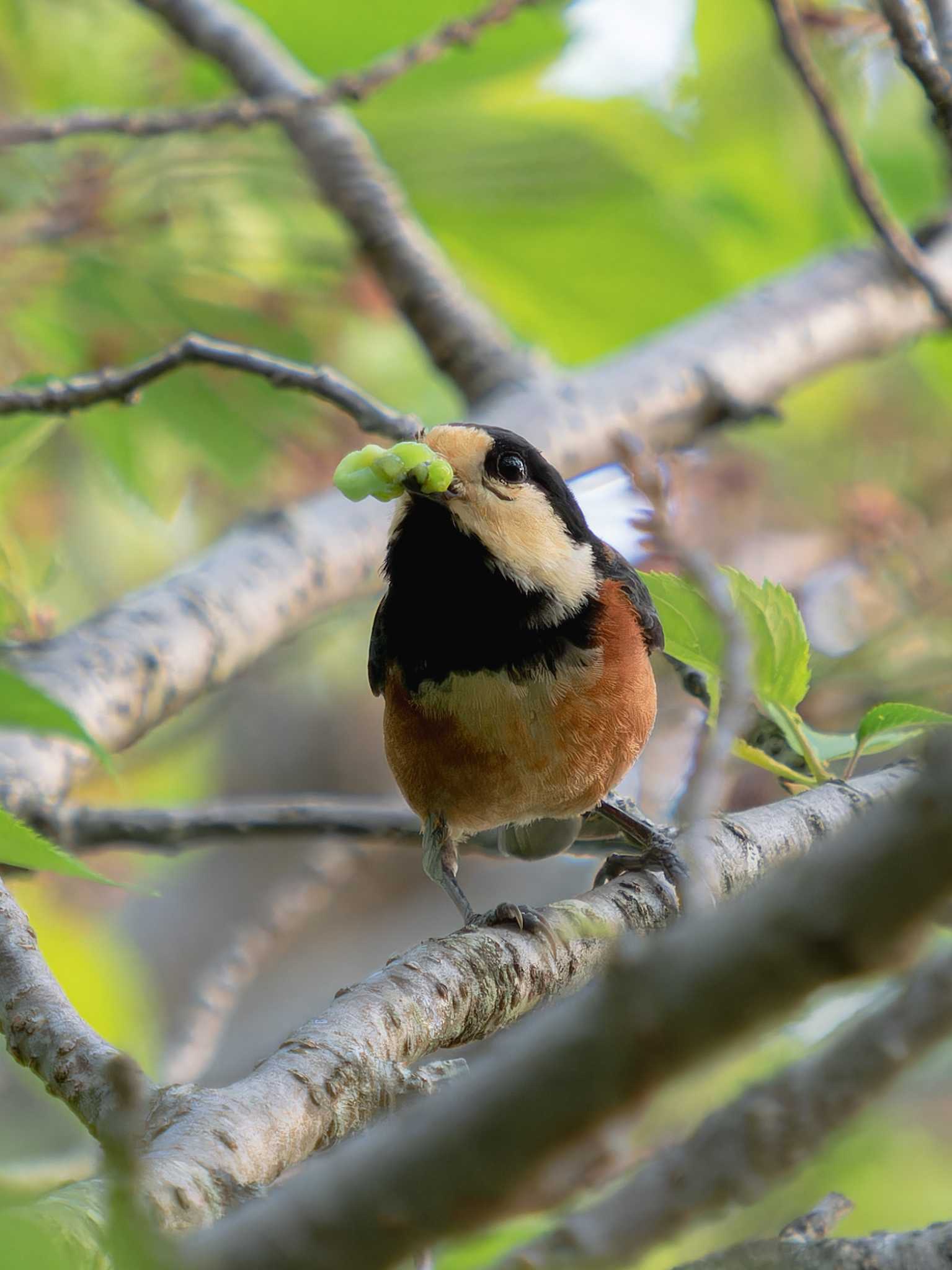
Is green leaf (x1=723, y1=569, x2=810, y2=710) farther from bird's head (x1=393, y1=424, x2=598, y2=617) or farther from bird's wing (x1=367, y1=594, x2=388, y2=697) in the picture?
bird's wing (x1=367, y1=594, x2=388, y2=697)

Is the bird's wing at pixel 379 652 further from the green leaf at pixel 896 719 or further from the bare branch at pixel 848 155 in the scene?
the bare branch at pixel 848 155

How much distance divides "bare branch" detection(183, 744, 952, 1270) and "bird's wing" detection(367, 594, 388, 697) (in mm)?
2211

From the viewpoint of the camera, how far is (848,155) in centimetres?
286

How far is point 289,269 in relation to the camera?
15.2 ft

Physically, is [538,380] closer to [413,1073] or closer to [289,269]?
[289,269]

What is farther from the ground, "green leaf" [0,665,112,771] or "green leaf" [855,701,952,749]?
"green leaf" [0,665,112,771]

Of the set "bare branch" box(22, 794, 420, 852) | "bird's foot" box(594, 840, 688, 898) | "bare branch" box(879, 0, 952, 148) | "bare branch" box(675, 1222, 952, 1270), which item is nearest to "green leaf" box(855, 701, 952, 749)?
"bird's foot" box(594, 840, 688, 898)

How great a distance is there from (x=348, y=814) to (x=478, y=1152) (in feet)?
8.35

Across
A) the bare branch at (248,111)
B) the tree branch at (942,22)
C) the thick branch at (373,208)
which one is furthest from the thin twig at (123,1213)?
the thick branch at (373,208)

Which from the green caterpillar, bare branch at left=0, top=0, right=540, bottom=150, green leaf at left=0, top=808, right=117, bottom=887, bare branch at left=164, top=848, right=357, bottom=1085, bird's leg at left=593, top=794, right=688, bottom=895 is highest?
bare branch at left=0, top=0, right=540, bottom=150

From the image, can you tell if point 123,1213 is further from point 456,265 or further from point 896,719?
point 456,265

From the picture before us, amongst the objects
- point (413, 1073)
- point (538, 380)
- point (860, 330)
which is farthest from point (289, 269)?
point (413, 1073)

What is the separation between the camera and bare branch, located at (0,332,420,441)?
2.54 m

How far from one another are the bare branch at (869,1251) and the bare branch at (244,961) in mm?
2175
